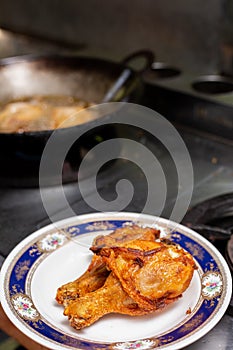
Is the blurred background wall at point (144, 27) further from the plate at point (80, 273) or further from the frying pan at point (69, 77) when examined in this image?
the plate at point (80, 273)

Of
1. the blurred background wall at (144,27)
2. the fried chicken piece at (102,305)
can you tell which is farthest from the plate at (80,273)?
the blurred background wall at (144,27)

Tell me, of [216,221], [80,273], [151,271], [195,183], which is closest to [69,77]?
[195,183]

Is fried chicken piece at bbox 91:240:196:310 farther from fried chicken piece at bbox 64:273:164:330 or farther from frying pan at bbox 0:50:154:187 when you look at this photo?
frying pan at bbox 0:50:154:187

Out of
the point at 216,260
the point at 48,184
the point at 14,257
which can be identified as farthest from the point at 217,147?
the point at 14,257

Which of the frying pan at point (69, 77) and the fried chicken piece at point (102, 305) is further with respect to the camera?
the frying pan at point (69, 77)

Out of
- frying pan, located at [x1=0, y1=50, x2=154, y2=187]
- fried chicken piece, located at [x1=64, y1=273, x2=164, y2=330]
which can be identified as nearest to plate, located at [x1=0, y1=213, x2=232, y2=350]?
fried chicken piece, located at [x1=64, y1=273, x2=164, y2=330]

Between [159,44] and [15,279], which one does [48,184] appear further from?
[159,44]

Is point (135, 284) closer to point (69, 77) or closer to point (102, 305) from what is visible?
point (102, 305)

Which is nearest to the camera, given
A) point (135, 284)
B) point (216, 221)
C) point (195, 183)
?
point (135, 284)
